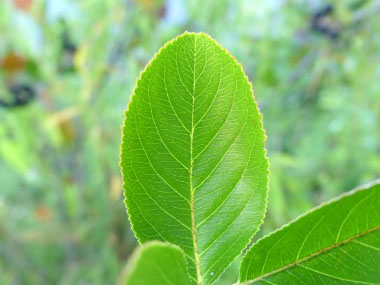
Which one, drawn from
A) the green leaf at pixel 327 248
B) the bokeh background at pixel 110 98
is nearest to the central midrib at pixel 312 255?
the green leaf at pixel 327 248

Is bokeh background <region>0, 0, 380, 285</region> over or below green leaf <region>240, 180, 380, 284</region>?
over

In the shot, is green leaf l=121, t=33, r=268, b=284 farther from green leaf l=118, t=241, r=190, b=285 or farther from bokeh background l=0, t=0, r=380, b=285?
bokeh background l=0, t=0, r=380, b=285

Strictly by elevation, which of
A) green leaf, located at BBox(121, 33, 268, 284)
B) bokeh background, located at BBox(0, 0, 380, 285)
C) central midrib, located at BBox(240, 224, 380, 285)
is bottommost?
central midrib, located at BBox(240, 224, 380, 285)

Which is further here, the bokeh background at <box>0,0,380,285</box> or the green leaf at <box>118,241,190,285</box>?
the bokeh background at <box>0,0,380,285</box>

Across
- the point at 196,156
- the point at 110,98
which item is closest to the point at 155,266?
the point at 196,156

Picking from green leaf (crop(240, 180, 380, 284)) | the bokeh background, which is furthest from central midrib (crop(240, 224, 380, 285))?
the bokeh background

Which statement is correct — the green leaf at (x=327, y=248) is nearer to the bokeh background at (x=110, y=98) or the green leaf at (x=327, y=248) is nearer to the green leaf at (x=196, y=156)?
the green leaf at (x=196, y=156)

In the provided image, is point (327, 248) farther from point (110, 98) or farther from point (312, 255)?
point (110, 98)
